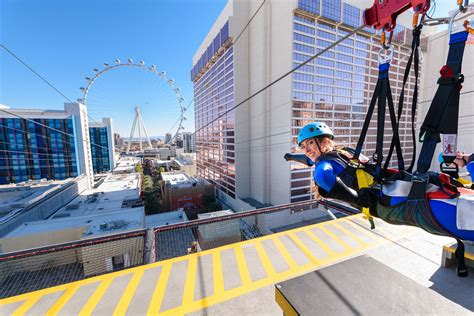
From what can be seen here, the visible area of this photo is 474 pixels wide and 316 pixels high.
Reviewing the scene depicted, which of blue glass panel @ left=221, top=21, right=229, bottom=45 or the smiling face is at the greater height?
blue glass panel @ left=221, top=21, right=229, bottom=45

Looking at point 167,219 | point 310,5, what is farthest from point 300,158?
point 310,5

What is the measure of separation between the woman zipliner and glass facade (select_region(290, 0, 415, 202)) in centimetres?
1834

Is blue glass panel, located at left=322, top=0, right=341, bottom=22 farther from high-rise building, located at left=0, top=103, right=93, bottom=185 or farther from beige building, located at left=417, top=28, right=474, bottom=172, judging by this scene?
high-rise building, located at left=0, top=103, right=93, bottom=185

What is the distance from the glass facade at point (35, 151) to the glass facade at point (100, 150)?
1264cm

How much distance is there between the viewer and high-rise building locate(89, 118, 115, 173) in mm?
45562

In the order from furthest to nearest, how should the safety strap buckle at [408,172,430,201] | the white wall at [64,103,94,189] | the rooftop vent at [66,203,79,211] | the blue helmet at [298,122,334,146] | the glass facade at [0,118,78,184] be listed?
the white wall at [64,103,94,189] < the glass facade at [0,118,78,184] < the rooftop vent at [66,203,79,211] < the blue helmet at [298,122,334,146] < the safety strap buckle at [408,172,430,201]

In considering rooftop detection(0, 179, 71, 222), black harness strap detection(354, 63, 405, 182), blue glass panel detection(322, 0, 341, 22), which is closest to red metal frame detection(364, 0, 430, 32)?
black harness strap detection(354, 63, 405, 182)

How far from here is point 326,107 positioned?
22047 millimetres

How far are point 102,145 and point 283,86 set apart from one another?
4570 cm

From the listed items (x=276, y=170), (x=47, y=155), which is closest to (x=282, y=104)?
(x=276, y=170)

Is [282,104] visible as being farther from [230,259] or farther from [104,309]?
[104,309]

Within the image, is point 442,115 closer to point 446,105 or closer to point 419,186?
point 446,105

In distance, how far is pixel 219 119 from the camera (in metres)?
30.3

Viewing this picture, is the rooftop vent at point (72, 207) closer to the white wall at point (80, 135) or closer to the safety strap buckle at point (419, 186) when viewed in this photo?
the white wall at point (80, 135)
